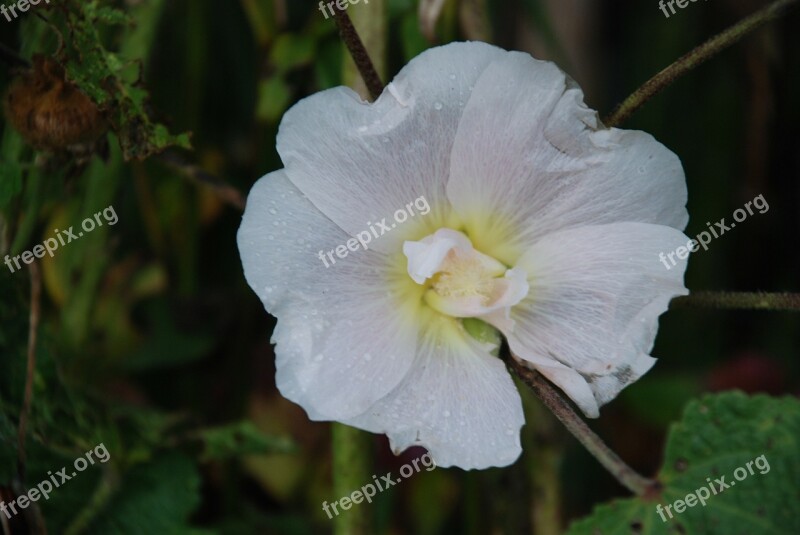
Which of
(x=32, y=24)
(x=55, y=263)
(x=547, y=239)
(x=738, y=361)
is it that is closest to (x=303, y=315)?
(x=547, y=239)

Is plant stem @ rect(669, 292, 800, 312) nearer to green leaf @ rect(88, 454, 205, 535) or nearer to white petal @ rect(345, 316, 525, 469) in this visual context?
white petal @ rect(345, 316, 525, 469)

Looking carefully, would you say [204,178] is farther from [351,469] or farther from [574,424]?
[574,424]

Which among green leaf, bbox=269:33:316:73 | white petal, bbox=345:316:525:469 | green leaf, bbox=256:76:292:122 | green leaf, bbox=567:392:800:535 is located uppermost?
green leaf, bbox=269:33:316:73

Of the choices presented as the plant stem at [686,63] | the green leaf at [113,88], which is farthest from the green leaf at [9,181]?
the plant stem at [686,63]

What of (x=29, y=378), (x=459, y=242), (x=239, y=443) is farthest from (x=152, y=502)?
(x=459, y=242)

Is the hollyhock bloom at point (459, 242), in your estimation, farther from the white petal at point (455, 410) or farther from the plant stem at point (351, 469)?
the plant stem at point (351, 469)

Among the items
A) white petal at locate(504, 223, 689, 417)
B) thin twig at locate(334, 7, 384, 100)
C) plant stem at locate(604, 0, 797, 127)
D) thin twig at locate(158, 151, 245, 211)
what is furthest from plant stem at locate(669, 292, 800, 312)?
thin twig at locate(158, 151, 245, 211)

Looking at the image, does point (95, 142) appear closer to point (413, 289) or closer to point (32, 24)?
point (32, 24)
